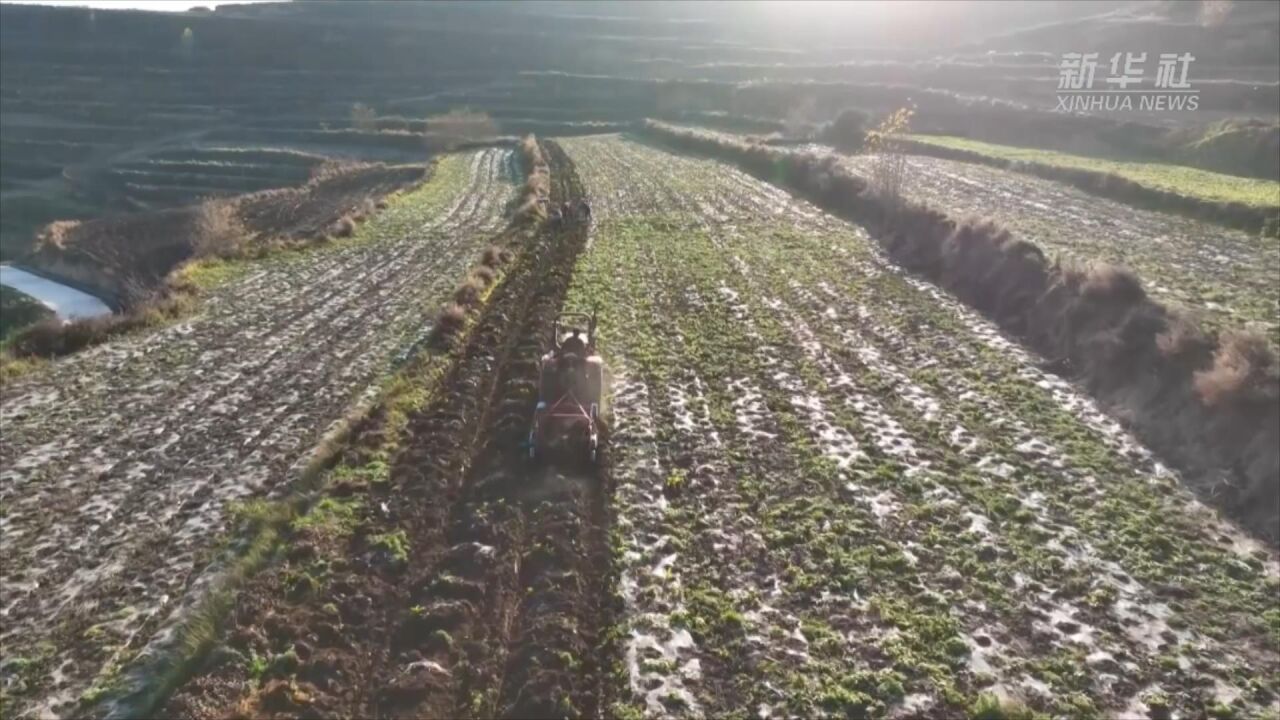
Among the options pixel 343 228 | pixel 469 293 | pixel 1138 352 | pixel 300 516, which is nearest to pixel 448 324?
pixel 469 293

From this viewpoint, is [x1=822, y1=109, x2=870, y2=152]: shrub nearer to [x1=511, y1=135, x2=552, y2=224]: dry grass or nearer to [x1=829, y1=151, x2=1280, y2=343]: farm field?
[x1=829, y1=151, x2=1280, y2=343]: farm field

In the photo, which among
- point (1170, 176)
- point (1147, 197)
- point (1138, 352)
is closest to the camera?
point (1138, 352)

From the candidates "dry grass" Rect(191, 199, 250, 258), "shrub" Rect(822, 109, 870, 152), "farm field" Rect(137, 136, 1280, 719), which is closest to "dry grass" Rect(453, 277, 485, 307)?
"farm field" Rect(137, 136, 1280, 719)

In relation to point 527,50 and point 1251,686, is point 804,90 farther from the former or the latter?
point 1251,686

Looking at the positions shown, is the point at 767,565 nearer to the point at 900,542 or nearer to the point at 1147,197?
the point at 900,542

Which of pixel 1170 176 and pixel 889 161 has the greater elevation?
pixel 889 161

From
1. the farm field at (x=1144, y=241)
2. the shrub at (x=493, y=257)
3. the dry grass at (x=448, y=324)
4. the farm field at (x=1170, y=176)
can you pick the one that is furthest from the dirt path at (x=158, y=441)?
the farm field at (x=1170, y=176)

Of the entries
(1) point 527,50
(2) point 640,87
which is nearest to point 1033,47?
(2) point 640,87
